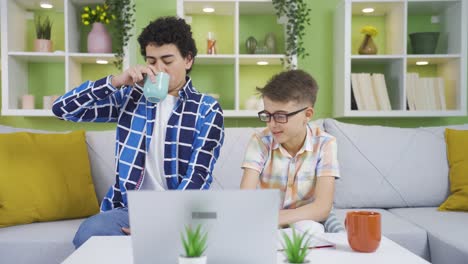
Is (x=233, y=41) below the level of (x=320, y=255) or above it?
above

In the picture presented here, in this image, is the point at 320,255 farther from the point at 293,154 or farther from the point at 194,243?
the point at 293,154

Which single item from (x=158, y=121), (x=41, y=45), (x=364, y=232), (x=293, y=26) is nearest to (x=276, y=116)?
(x=158, y=121)

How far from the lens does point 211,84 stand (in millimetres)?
3367

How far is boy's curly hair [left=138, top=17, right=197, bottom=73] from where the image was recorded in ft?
6.19

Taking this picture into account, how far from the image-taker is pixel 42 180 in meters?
2.19

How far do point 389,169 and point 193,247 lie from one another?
1.86 meters

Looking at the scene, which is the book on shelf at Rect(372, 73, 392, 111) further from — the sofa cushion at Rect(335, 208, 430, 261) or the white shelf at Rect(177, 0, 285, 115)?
the sofa cushion at Rect(335, 208, 430, 261)

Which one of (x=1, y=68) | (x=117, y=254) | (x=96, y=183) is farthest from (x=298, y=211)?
(x=1, y=68)

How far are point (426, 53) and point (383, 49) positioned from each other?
0.95ft

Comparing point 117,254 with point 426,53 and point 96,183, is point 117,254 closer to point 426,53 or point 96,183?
point 96,183

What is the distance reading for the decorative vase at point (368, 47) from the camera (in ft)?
10.5

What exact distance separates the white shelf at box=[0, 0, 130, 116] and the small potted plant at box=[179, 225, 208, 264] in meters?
2.35

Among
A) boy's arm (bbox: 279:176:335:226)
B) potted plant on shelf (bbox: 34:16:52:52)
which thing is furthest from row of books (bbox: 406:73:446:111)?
potted plant on shelf (bbox: 34:16:52:52)

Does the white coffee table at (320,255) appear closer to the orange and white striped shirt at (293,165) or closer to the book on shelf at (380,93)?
the orange and white striped shirt at (293,165)
